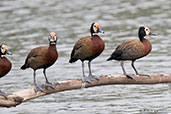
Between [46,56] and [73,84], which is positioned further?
[46,56]

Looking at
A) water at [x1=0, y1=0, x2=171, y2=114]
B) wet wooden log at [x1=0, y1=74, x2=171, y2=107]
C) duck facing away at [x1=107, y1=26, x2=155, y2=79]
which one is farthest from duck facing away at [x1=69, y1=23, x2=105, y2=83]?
water at [x1=0, y1=0, x2=171, y2=114]

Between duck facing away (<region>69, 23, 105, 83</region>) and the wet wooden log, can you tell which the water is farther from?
duck facing away (<region>69, 23, 105, 83</region>)

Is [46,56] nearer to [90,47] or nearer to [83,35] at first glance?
[90,47]

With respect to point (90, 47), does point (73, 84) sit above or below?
below

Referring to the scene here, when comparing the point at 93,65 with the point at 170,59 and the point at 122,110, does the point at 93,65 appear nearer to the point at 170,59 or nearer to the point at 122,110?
the point at 170,59

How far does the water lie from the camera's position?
43.1 ft

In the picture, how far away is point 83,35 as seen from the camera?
20.3m

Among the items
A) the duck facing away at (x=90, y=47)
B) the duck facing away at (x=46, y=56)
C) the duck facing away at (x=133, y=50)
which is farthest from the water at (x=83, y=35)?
the duck facing away at (x=46, y=56)

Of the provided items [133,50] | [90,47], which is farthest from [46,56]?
[133,50]

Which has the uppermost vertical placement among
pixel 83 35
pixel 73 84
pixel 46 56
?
pixel 46 56

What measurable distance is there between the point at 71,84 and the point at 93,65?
21.1 feet

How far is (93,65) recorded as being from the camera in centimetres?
1702

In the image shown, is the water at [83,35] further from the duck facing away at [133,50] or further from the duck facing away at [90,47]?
the duck facing away at [90,47]

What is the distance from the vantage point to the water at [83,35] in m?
13.1
